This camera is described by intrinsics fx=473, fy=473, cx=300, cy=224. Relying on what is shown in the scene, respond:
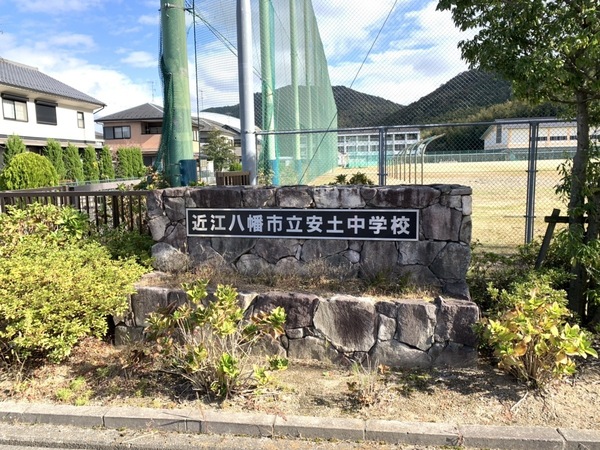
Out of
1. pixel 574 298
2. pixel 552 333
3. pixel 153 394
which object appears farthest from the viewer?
pixel 574 298

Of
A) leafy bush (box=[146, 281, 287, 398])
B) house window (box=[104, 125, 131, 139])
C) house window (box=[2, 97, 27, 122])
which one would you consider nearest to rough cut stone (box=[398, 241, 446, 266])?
leafy bush (box=[146, 281, 287, 398])

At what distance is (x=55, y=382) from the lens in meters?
3.77

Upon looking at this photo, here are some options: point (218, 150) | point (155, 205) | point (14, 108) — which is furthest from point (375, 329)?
point (218, 150)

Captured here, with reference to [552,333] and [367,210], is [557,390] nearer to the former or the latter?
[552,333]

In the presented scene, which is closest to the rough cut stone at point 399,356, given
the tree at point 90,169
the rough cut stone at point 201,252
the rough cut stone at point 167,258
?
the rough cut stone at point 201,252

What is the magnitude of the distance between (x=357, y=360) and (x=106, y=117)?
47138 mm

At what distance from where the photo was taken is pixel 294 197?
15.2 feet

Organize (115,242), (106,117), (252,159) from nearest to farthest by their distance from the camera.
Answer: (115,242) → (252,159) → (106,117)

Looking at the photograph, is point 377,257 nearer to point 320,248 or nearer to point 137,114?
point 320,248

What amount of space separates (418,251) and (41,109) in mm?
32077

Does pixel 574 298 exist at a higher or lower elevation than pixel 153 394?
higher

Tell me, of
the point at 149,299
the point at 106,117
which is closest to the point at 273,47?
the point at 149,299

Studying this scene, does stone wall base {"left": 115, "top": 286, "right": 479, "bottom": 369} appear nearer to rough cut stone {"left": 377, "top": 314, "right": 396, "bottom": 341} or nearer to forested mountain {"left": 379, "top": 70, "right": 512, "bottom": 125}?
rough cut stone {"left": 377, "top": 314, "right": 396, "bottom": 341}

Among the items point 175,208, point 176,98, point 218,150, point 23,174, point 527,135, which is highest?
point 218,150
